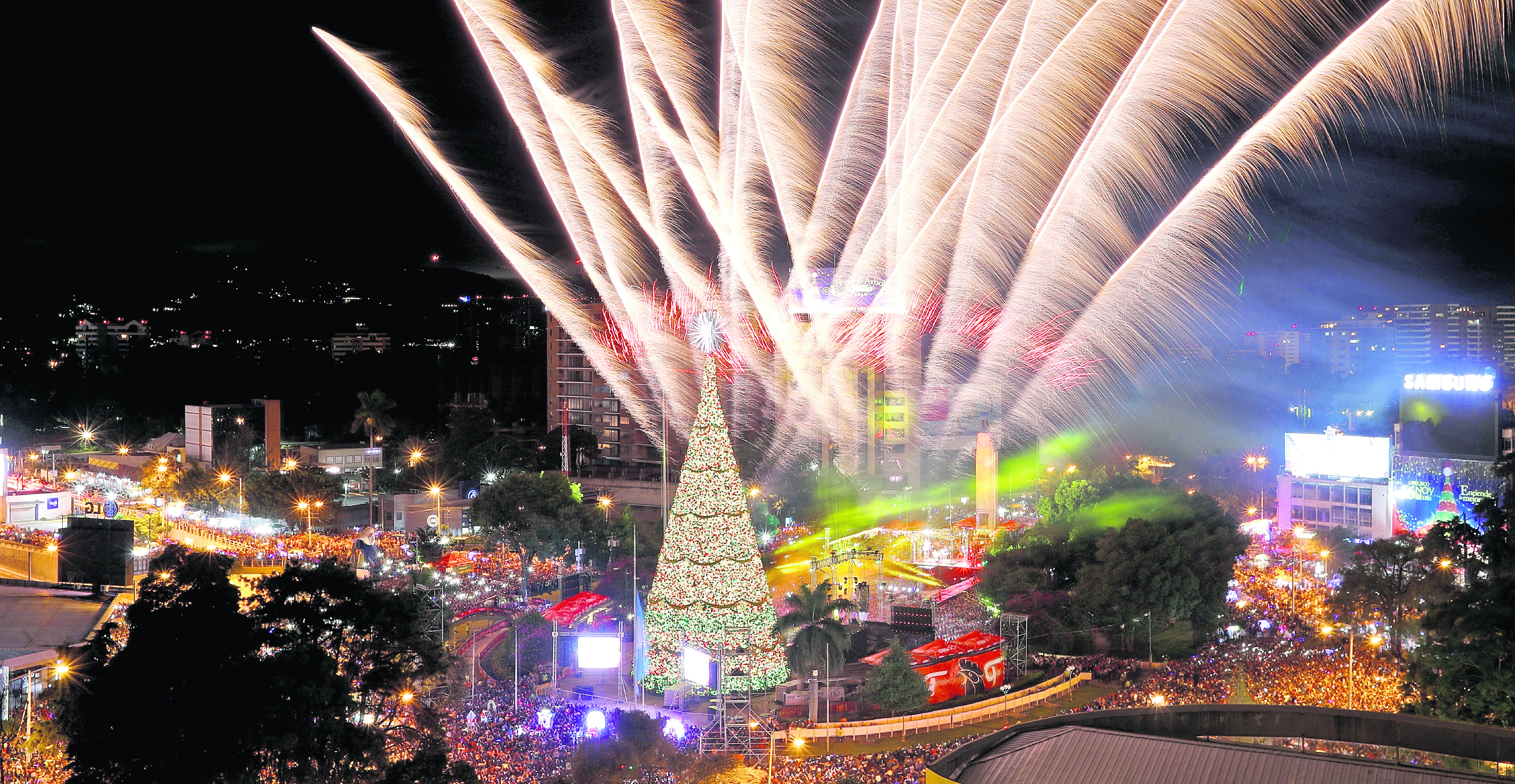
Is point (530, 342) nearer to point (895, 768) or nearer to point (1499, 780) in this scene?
point (895, 768)

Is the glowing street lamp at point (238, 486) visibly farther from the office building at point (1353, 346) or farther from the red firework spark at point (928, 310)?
the office building at point (1353, 346)

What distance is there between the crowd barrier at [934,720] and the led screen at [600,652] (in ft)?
10.8

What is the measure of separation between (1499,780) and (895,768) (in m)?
7.52

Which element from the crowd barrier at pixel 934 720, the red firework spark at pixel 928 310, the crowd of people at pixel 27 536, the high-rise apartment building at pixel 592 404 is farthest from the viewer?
the high-rise apartment building at pixel 592 404

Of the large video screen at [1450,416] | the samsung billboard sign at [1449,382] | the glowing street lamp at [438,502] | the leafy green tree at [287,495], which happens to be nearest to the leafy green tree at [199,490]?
the leafy green tree at [287,495]

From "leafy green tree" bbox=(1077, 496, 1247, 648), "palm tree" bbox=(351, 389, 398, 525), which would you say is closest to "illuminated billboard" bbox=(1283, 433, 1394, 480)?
"leafy green tree" bbox=(1077, 496, 1247, 648)

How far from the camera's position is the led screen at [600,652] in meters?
17.4

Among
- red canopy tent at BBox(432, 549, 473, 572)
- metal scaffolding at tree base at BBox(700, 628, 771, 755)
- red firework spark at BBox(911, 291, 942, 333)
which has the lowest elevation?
metal scaffolding at tree base at BBox(700, 628, 771, 755)

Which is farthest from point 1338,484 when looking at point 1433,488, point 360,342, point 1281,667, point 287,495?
point 360,342

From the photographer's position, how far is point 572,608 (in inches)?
760

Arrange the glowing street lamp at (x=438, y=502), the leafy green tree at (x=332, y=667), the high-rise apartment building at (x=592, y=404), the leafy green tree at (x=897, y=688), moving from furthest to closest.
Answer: the high-rise apartment building at (x=592, y=404) < the glowing street lamp at (x=438, y=502) < the leafy green tree at (x=897, y=688) < the leafy green tree at (x=332, y=667)

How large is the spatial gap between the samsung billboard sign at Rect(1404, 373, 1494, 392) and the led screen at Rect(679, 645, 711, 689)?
1154 inches

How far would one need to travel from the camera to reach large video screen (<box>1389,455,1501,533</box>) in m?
31.6

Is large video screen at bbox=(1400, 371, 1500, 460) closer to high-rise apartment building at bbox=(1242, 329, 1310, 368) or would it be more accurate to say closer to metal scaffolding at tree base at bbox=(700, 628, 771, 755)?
metal scaffolding at tree base at bbox=(700, 628, 771, 755)
